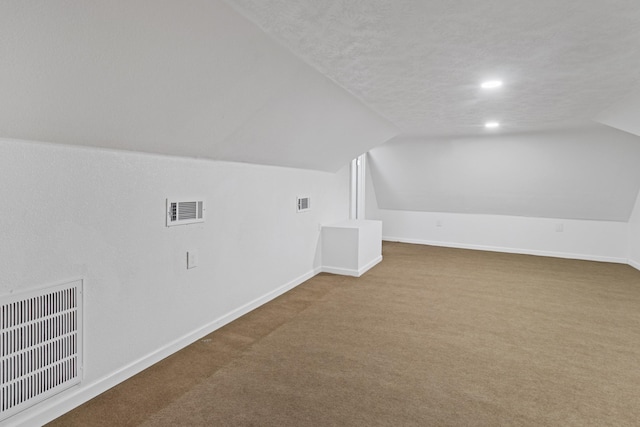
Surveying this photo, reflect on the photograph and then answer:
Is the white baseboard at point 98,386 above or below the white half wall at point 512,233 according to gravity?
below

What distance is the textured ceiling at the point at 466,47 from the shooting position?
1721mm

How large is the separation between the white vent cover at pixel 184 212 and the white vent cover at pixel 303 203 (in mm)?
1661

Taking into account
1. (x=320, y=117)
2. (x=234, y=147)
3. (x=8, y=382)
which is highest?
(x=320, y=117)

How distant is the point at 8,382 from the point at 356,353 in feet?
6.81

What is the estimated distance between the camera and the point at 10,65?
1442 mm

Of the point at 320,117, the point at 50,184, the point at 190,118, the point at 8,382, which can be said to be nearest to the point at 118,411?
the point at 8,382

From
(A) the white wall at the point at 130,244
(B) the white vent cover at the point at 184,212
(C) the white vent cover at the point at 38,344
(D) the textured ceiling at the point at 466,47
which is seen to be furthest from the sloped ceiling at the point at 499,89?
(C) the white vent cover at the point at 38,344

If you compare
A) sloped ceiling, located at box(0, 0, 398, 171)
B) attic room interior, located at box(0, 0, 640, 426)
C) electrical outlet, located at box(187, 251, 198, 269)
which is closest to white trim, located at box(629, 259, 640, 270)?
attic room interior, located at box(0, 0, 640, 426)

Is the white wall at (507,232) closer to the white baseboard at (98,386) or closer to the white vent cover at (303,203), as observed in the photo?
the white vent cover at (303,203)

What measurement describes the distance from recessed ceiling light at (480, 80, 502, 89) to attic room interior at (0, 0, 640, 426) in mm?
105

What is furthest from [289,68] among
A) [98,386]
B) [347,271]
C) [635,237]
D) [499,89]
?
[635,237]

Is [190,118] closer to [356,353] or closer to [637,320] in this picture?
[356,353]

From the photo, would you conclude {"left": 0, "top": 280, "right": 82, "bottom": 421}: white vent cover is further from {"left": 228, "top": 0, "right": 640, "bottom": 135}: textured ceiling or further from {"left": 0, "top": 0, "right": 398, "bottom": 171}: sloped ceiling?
{"left": 228, "top": 0, "right": 640, "bottom": 135}: textured ceiling

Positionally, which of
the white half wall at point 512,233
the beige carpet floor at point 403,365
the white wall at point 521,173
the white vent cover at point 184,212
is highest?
the white wall at point 521,173
